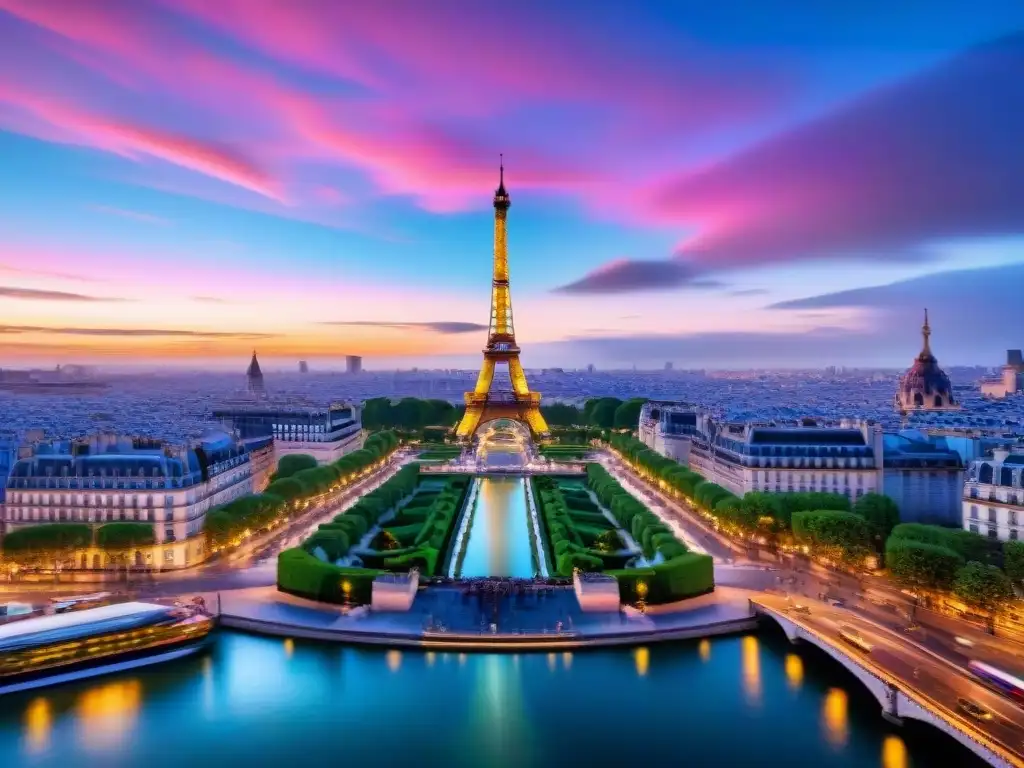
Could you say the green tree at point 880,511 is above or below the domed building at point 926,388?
below

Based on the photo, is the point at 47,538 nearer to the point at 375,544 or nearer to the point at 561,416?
the point at 375,544

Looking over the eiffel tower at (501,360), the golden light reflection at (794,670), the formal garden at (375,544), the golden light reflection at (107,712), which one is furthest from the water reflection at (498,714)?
the eiffel tower at (501,360)

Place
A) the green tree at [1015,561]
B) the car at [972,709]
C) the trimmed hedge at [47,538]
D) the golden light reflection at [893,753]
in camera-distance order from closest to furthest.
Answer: the car at [972,709]
the golden light reflection at [893,753]
the green tree at [1015,561]
the trimmed hedge at [47,538]

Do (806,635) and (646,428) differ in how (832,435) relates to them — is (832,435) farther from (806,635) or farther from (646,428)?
(646,428)

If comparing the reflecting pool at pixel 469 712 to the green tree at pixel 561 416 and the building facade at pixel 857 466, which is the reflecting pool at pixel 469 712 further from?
the green tree at pixel 561 416

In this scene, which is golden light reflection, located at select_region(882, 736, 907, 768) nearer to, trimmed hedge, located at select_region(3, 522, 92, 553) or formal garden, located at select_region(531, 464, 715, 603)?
formal garden, located at select_region(531, 464, 715, 603)

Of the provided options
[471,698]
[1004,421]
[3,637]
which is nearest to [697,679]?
[471,698]
